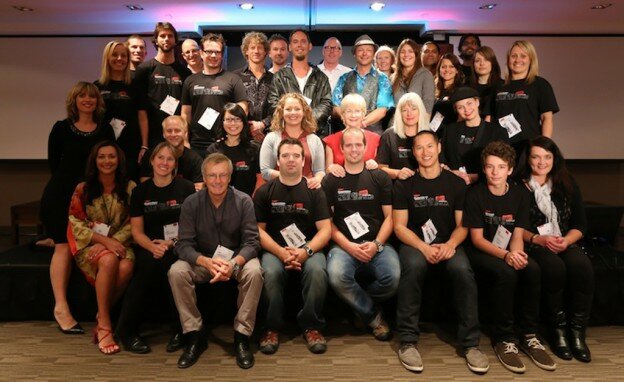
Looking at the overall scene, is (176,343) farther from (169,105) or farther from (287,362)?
(169,105)

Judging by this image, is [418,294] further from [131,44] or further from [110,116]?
[131,44]

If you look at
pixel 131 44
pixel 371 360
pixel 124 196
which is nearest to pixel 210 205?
pixel 124 196

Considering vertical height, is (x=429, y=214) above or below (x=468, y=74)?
below

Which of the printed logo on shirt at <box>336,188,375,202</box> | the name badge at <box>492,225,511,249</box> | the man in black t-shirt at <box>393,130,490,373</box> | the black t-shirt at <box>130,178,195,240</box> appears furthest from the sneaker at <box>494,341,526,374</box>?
the black t-shirt at <box>130,178,195,240</box>

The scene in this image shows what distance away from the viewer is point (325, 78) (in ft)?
13.3

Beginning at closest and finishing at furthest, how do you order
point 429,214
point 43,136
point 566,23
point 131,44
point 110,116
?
1. point 429,214
2. point 110,116
3. point 131,44
4. point 566,23
5. point 43,136

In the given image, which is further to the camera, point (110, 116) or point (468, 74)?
point (468, 74)

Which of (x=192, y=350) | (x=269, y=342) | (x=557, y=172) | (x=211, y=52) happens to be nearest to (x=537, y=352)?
(x=557, y=172)

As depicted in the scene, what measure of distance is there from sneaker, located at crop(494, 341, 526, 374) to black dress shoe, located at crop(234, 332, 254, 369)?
4.44ft

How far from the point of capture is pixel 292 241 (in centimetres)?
A: 315

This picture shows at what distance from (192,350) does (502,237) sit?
6.20ft

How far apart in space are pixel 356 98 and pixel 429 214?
970 millimetres

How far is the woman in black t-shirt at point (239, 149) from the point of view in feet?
11.7

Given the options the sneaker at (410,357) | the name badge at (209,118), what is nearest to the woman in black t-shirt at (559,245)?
the sneaker at (410,357)
